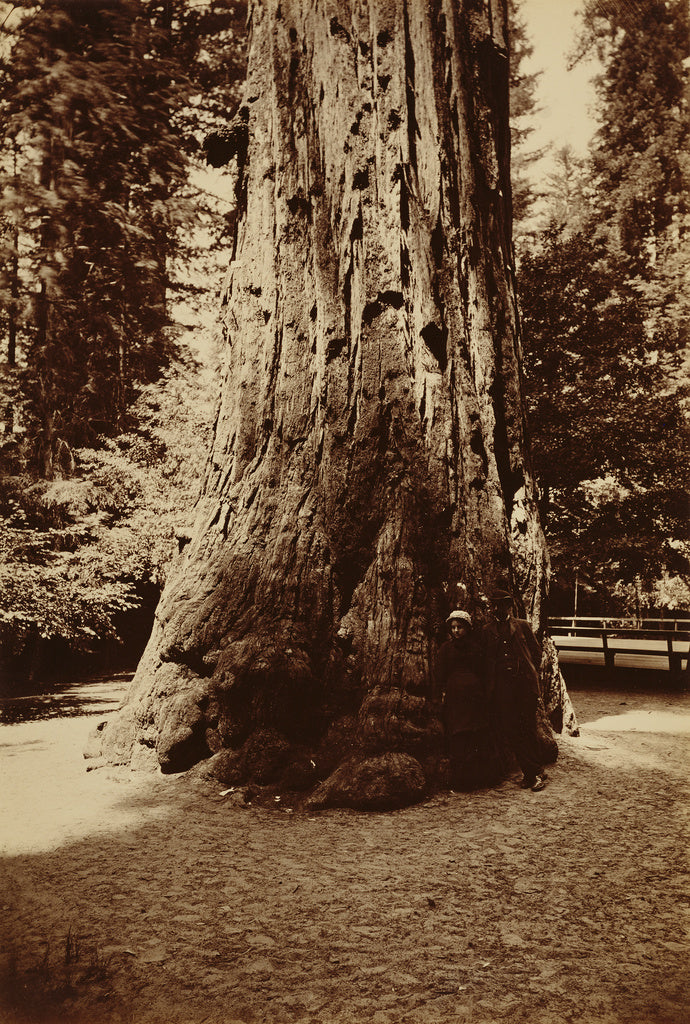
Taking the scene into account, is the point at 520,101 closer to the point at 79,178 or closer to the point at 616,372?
the point at 616,372

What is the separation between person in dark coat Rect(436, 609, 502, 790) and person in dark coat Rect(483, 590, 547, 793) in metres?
0.15

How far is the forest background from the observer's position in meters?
5.07

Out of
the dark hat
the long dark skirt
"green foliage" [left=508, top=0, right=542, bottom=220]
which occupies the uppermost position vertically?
"green foliage" [left=508, top=0, right=542, bottom=220]

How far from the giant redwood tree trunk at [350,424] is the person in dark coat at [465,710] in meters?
0.16

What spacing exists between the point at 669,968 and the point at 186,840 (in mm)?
2777

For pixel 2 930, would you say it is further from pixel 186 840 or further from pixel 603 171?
pixel 603 171

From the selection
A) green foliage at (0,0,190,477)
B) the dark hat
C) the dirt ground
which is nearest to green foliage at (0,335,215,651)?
green foliage at (0,0,190,477)

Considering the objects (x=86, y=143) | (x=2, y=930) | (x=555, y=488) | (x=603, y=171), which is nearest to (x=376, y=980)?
(x=2, y=930)

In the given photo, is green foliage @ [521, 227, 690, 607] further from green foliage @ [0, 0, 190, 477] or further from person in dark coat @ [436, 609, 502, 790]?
green foliage @ [0, 0, 190, 477]

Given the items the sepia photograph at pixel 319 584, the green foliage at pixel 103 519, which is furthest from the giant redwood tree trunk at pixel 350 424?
the green foliage at pixel 103 519

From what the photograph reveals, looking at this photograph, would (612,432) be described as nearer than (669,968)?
No

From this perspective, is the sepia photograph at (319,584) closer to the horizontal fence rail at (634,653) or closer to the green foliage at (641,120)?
the green foliage at (641,120)

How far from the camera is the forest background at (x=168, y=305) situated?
5.07 m

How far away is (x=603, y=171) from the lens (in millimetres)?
13234
